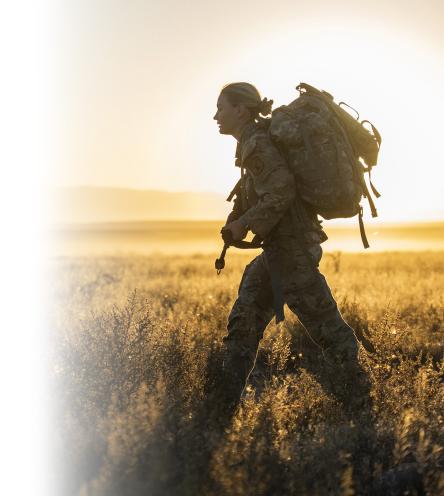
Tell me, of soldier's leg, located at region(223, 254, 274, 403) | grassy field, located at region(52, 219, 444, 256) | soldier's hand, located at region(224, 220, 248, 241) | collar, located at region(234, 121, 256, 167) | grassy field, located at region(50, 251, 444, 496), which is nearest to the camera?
grassy field, located at region(50, 251, 444, 496)

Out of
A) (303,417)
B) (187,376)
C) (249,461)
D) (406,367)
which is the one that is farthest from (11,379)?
(406,367)

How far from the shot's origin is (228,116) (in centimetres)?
513

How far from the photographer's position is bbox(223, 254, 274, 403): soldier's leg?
206 inches

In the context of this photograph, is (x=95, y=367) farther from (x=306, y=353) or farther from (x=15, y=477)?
(x=306, y=353)

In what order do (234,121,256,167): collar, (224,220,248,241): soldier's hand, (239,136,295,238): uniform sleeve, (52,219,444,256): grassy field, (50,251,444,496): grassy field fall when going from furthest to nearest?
(52,219,444,256): grassy field
(234,121,256,167): collar
(224,220,248,241): soldier's hand
(239,136,295,238): uniform sleeve
(50,251,444,496): grassy field

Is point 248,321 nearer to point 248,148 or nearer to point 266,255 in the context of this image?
point 266,255

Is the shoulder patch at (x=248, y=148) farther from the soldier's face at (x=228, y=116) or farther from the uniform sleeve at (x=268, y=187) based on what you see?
the soldier's face at (x=228, y=116)

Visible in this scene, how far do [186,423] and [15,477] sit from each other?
869 millimetres

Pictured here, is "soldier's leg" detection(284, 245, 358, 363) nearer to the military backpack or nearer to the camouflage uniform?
the camouflage uniform

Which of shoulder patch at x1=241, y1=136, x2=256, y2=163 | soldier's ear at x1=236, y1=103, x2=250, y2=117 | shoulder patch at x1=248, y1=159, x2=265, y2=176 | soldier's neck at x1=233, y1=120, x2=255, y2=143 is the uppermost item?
soldier's ear at x1=236, y1=103, x2=250, y2=117

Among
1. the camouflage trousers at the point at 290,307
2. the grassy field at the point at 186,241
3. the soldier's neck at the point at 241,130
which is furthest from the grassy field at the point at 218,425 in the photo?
the grassy field at the point at 186,241

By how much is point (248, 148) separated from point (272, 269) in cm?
82

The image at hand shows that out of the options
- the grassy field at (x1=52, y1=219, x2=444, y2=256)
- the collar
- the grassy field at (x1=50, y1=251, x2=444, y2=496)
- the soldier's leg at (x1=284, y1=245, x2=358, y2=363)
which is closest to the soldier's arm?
the collar

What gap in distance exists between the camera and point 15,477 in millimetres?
3672
